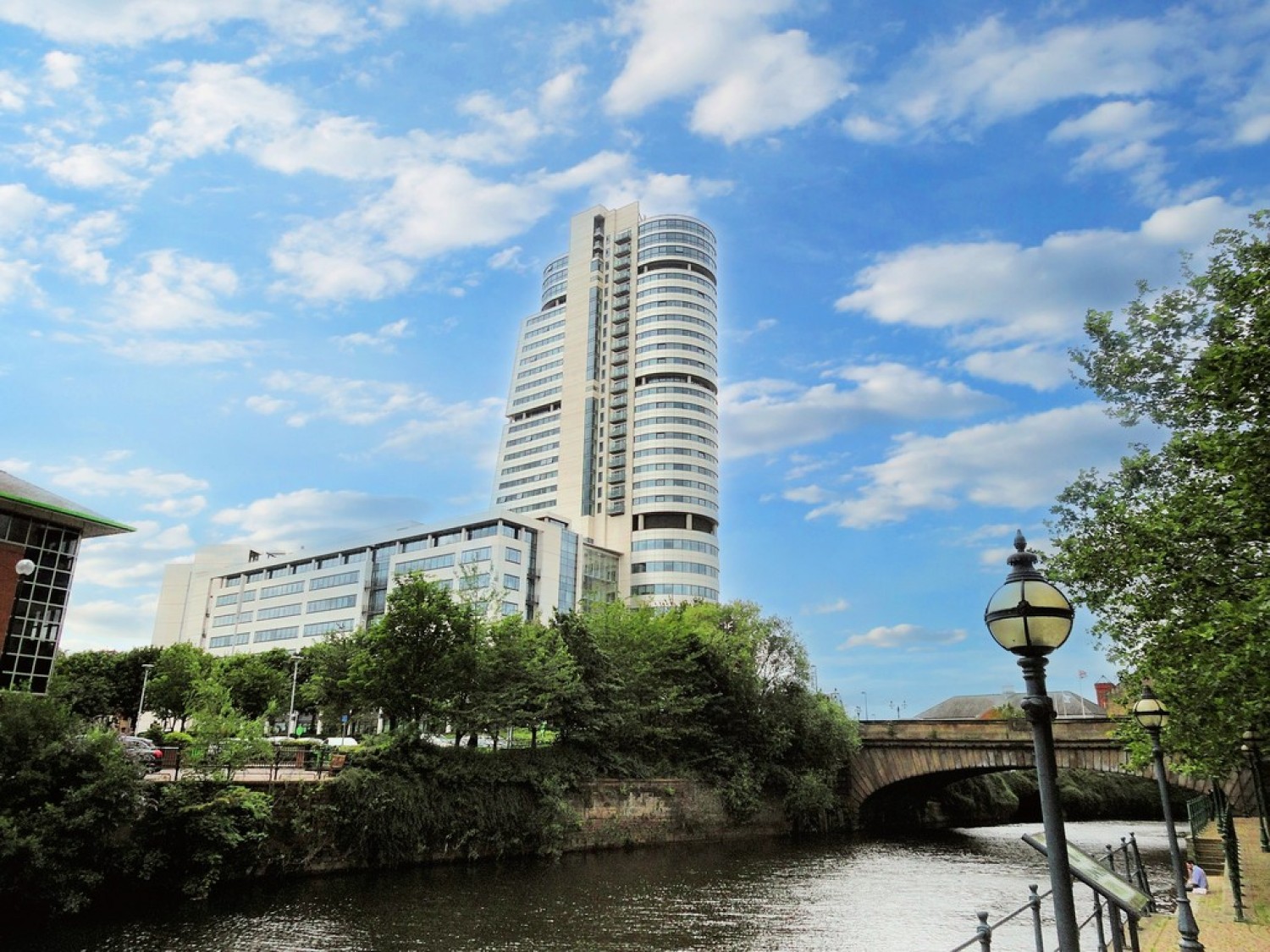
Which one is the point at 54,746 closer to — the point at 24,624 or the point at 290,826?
the point at 290,826

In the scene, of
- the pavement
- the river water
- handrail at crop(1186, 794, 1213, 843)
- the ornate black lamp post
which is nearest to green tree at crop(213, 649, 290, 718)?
the river water

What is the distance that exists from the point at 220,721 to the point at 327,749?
9085 millimetres

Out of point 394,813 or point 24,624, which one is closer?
point 394,813

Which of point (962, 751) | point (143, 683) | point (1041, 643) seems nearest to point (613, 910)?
point (1041, 643)

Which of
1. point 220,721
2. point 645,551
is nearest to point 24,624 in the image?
point 220,721

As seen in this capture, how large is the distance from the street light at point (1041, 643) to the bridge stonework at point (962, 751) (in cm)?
4203

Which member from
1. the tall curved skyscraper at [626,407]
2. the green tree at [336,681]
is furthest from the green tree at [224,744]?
the tall curved skyscraper at [626,407]

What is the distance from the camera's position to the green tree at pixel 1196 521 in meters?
14.4

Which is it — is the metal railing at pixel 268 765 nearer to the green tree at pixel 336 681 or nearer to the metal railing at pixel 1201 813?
the green tree at pixel 336 681

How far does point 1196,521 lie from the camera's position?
15953 millimetres

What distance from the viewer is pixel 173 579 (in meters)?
143

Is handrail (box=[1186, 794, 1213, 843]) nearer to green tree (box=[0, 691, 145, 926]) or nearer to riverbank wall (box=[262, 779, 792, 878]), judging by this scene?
riverbank wall (box=[262, 779, 792, 878])

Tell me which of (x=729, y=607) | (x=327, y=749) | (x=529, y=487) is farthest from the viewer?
(x=529, y=487)

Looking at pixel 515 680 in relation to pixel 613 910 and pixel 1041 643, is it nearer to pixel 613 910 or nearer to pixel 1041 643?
pixel 613 910
